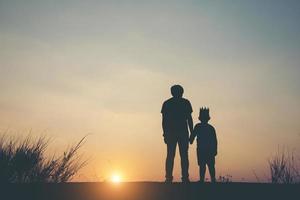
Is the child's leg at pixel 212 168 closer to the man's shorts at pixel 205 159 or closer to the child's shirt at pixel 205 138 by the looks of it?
the man's shorts at pixel 205 159

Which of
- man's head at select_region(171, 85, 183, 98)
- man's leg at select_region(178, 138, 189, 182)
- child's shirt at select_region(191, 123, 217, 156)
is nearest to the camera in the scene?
man's leg at select_region(178, 138, 189, 182)

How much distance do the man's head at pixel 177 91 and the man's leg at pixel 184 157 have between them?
3.52 feet

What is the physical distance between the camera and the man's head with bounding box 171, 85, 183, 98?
31.9 ft

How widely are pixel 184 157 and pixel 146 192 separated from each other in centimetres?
265

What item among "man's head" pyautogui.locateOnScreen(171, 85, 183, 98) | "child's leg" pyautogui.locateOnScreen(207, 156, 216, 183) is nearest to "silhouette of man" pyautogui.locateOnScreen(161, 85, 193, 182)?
"man's head" pyautogui.locateOnScreen(171, 85, 183, 98)

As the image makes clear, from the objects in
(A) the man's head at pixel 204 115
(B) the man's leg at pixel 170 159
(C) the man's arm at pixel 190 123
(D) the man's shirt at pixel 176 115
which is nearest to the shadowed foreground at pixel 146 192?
(B) the man's leg at pixel 170 159

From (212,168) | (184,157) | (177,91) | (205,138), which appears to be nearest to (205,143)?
(205,138)

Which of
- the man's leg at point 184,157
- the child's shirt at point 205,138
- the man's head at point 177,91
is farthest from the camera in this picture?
the child's shirt at point 205,138

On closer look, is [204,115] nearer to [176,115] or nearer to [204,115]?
[204,115]

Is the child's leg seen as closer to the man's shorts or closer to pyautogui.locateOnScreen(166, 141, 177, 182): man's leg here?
the man's shorts

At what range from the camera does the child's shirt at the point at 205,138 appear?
10055 millimetres

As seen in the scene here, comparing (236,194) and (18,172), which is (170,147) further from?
(18,172)

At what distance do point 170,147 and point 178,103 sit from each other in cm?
106

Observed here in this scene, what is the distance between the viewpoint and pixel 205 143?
10078 mm
